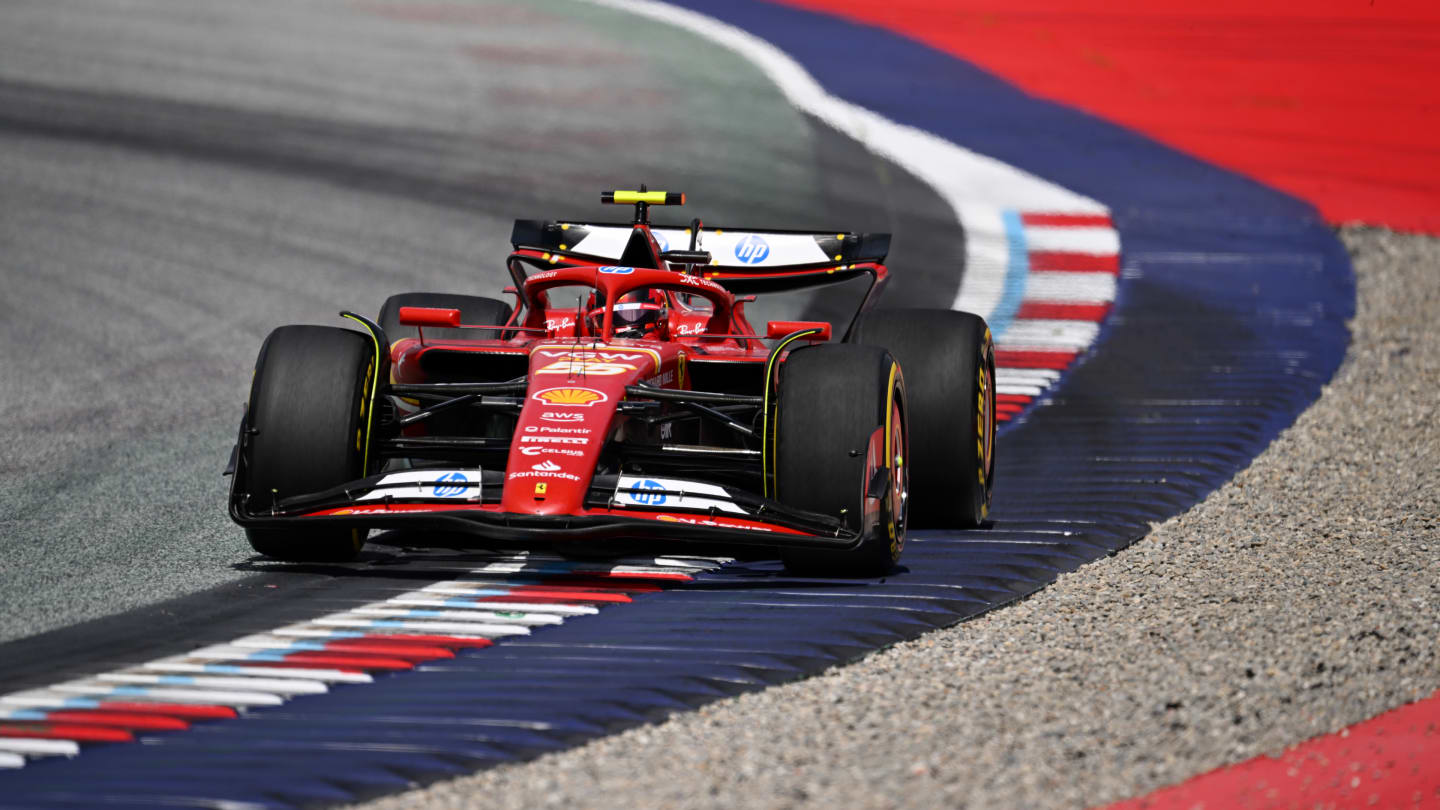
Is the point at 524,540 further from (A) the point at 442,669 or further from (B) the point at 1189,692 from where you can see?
(B) the point at 1189,692

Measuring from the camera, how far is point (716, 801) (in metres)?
4.96

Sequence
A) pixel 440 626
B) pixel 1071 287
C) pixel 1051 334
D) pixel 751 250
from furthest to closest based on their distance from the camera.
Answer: pixel 1071 287 < pixel 1051 334 < pixel 751 250 < pixel 440 626

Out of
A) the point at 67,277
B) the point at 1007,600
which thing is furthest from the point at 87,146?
the point at 1007,600

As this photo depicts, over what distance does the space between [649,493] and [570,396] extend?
2.14ft

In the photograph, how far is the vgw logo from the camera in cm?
1073

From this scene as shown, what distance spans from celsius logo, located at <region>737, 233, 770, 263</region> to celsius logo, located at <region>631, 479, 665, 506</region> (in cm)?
353

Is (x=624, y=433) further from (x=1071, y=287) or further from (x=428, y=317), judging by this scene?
(x=1071, y=287)

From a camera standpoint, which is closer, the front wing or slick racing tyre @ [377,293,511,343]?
the front wing

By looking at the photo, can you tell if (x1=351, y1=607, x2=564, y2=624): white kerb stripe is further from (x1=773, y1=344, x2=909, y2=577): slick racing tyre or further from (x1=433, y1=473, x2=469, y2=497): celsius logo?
(x1=773, y1=344, x2=909, y2=577): slick racing tyre

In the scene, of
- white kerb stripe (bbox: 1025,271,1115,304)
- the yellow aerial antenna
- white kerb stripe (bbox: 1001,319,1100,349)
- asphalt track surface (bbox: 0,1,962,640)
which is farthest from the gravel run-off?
white kerb stripe (bbox: 1025,271,1115,304)

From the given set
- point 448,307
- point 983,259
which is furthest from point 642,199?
point 983,259

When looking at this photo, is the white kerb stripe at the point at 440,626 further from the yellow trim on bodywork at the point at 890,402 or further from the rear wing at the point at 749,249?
the rear wing at the point at 749,249

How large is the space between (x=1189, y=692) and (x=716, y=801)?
1756mm

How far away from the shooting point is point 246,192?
1886 centimetres
